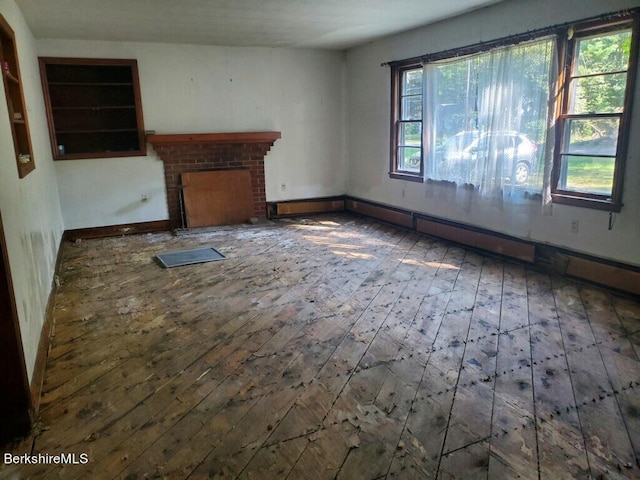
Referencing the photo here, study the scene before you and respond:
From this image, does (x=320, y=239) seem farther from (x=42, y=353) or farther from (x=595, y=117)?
(x=42, y=353)

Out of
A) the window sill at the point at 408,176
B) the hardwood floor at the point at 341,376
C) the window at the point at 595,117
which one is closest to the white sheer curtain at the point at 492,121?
the window at the point at 595,117

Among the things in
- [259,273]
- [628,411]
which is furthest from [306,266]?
[628,411]

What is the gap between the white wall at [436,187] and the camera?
3.64m

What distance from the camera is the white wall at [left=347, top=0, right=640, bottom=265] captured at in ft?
11.9

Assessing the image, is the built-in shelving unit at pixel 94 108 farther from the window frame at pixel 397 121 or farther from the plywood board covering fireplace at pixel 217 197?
the window frame at pixel 397 121

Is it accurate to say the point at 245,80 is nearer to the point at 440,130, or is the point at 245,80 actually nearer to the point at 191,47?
the point at 191,47

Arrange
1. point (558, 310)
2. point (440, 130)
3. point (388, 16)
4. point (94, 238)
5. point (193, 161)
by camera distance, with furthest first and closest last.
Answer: point (193, 161), point (94, 238), point (440, 130), point (388, 16), point (558, 310)

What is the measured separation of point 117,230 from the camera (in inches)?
246

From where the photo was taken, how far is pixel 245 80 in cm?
663

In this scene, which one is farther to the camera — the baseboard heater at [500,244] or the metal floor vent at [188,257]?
the metal floor vent at [188,257]

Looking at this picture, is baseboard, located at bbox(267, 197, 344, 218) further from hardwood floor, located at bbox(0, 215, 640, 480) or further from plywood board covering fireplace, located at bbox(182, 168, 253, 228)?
hardwood floor, located at bbox(0, 215, 640, 480)

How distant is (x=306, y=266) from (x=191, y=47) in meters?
3.68

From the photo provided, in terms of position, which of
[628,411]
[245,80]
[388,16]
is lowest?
[628,411]

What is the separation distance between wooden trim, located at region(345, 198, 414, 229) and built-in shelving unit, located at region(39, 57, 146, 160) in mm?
3246
